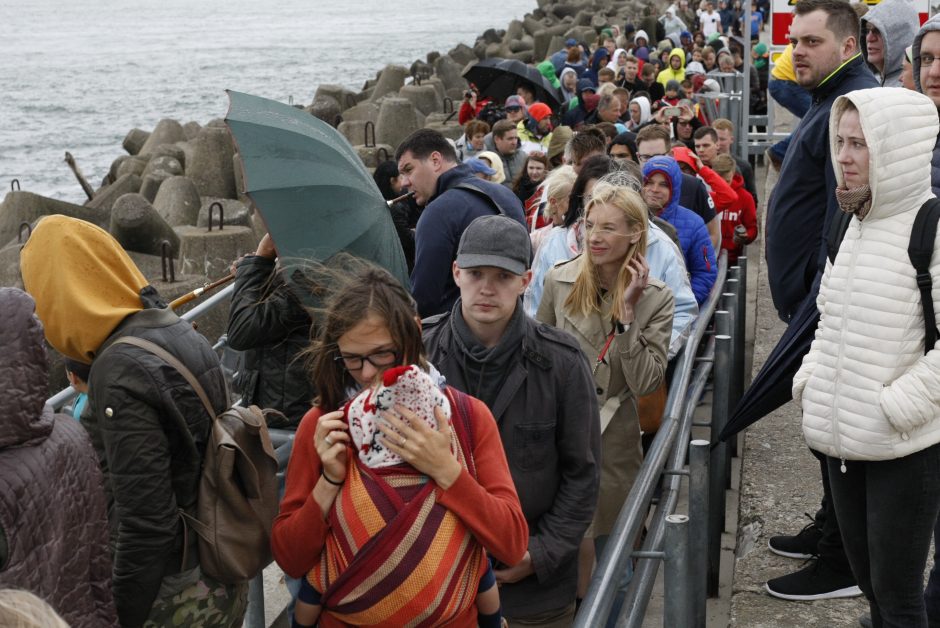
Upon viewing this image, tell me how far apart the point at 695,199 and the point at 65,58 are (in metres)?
88.6

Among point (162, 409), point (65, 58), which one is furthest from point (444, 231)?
point (65, 58)

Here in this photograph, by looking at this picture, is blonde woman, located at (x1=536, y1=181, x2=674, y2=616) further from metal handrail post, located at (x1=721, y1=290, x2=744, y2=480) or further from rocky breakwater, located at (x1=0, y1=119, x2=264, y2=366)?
rocky breakwater, located at (x1=0, y1=119, x2=264, y2=366)

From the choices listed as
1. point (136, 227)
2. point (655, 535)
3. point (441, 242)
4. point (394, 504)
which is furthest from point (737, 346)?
point (136, 227)

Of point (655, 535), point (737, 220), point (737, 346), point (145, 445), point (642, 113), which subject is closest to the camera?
point (145, 445)

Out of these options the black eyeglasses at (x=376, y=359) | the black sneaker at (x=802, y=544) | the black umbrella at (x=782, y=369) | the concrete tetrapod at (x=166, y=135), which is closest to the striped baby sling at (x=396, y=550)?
the black eyeglasses at (x=376, y=359)

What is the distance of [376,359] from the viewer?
10.3ft

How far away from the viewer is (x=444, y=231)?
552 cm

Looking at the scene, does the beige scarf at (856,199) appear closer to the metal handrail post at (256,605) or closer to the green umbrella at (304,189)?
the green umbrella at (304,189)

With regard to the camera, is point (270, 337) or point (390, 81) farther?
point (390, 81)

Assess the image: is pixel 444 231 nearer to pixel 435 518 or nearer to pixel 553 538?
pixel 553 538

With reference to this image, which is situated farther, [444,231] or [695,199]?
[695,199]

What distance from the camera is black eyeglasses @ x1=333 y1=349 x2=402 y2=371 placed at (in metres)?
3.12

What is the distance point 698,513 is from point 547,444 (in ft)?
3.57

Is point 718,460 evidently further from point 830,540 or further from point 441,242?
point 441,242
